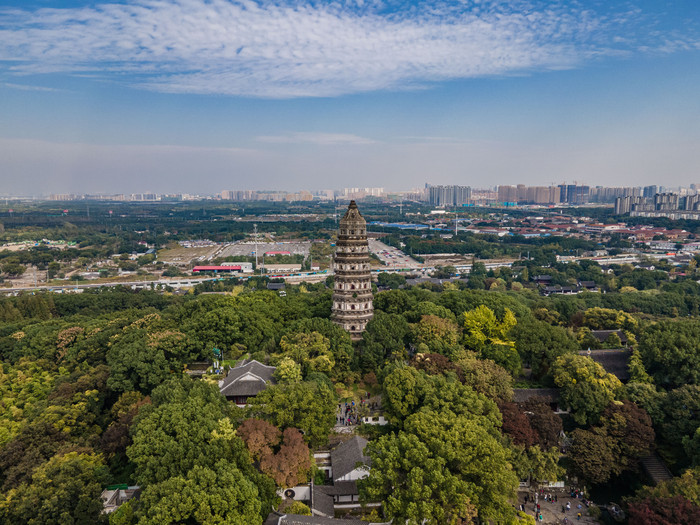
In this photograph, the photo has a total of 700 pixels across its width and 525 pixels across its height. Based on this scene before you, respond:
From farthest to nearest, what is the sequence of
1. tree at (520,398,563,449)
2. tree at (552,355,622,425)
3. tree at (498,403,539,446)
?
tree at (552,355,622,425)
tree at (520,398,563,449)
tree at (498,403,539,446)

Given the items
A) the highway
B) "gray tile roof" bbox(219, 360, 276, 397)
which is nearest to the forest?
"gray tile roof" bbox(219, 360, 276, 397)

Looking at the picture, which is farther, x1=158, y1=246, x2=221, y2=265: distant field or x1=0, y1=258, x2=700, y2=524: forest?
x1=158, y1=246, x2=221, y2=265: distant field

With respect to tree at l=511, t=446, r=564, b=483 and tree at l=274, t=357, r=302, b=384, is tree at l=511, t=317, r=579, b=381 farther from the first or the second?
tree at l=274, t=357, r=302, b=384

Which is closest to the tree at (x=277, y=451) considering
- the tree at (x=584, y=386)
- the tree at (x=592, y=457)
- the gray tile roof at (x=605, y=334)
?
the tree at (x=592, y=457)

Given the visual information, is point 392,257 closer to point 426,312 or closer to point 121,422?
point 426,312

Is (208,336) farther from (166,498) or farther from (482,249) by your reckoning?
(482,249)

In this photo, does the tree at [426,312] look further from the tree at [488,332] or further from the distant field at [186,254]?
the distant field at [186,254]
